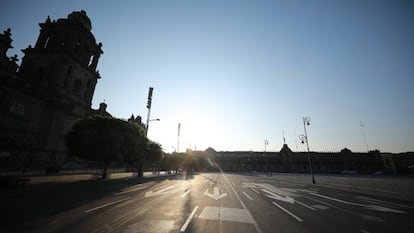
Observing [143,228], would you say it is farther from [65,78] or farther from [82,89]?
[82,89]

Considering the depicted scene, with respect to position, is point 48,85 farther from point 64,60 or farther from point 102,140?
point 102,140

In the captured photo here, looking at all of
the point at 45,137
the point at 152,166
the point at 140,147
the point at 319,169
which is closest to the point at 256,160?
the point at 319,169

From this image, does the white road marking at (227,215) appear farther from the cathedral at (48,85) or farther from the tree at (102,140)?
the cathedral at (48,85)

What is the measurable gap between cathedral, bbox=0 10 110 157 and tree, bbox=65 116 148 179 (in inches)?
403

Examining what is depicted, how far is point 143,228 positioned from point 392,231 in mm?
9116

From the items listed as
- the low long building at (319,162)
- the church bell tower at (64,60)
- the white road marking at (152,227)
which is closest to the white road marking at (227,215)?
the white road marking at (152,227)

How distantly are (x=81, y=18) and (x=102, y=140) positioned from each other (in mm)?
39205

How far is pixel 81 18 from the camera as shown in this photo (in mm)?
44969

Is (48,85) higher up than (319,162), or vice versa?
(48,85)

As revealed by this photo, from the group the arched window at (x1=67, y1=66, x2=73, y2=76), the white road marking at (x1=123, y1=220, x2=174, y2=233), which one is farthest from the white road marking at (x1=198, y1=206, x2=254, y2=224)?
the arched window at (x1=67, y1=66, x2=73, y2=76)

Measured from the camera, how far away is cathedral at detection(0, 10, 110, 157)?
2883 cm

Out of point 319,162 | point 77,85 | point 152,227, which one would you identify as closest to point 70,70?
point 77,85

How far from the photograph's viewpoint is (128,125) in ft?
88.7

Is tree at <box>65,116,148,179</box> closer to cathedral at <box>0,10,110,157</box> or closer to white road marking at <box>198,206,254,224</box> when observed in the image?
cathedral at <box>0,10,110,157</box>
